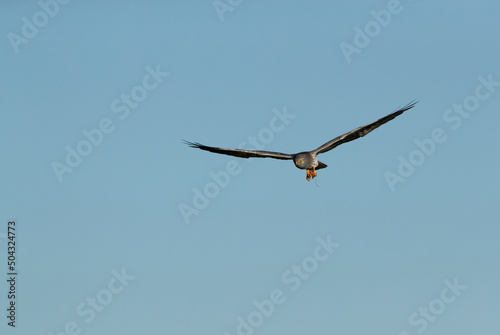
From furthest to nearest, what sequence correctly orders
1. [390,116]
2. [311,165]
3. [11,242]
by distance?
1. [11,242]
2. [390,116]
3. [311,165]

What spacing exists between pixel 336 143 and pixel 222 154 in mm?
5710

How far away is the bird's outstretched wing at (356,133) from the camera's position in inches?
1423

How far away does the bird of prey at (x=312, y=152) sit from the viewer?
116 feet

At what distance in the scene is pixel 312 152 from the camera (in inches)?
1400

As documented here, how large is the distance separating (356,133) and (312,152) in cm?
261

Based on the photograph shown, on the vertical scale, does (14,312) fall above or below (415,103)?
above

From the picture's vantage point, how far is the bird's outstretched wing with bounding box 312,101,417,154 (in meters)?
36.2

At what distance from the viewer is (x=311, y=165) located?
35.3 meters

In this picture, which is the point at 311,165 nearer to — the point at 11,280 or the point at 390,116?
the point at 390,116

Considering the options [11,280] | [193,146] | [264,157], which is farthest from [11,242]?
[264,157]

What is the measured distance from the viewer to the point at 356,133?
122 ft

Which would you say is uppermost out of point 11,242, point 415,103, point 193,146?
point 11,242

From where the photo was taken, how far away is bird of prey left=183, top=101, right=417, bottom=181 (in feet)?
116

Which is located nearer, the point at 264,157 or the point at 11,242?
the point at 264,157
